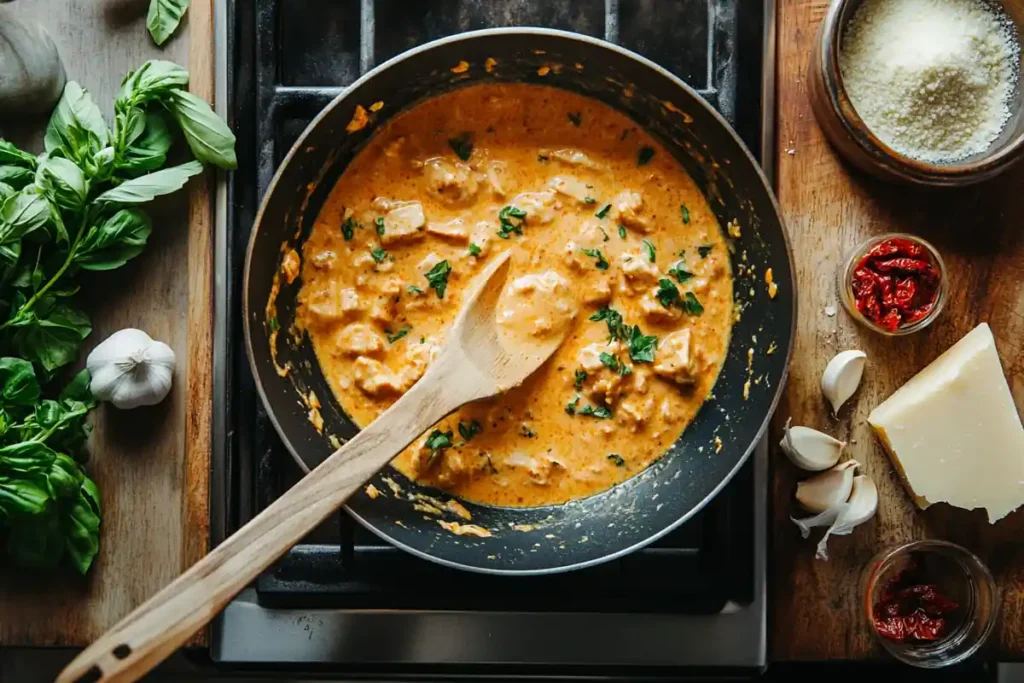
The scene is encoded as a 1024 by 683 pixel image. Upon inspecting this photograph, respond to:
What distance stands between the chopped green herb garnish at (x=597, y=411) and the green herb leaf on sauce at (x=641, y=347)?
4.6 inches

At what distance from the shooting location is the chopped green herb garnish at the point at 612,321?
6.25ft

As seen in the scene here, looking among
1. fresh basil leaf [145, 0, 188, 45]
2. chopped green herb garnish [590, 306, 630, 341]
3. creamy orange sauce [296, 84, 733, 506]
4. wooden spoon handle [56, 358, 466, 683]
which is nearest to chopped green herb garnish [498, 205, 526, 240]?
creamy orange sauce [296, 84, 733, 506]

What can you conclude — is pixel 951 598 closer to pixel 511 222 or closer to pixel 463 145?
pixel 511 222

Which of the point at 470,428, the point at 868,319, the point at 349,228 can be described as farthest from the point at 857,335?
the point at 349,228

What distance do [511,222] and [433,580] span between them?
73cm

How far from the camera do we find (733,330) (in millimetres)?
1955

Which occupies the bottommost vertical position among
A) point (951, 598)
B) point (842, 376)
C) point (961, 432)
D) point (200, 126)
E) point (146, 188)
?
point (951, 598)

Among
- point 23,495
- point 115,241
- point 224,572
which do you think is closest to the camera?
point 224,572

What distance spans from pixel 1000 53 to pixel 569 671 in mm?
1499

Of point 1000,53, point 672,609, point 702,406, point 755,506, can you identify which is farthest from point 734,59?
point 672,609

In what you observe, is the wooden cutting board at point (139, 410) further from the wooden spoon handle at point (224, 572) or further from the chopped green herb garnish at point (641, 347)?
the chopped green herb garnish at point (641, 347)

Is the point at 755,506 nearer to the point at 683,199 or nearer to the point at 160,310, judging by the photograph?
the point at 683,199

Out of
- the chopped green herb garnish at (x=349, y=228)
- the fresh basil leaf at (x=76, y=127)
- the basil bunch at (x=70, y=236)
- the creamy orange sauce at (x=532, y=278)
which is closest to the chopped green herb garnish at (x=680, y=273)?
the creamy orange sauce at (x=532, y=278)

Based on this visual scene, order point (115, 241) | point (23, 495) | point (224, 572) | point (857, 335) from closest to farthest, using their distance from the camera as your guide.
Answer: point (224, 572) < point (23, 495) < point (115, 241) < point (857, 335)
